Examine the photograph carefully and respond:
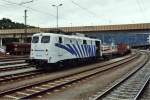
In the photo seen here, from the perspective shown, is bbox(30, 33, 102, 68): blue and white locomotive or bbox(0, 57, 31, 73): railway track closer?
bbox(30, 33, 102, 68): blue and white locomotive

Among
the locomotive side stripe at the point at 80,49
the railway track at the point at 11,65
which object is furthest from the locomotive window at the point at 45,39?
the railway track at the point at 11,65

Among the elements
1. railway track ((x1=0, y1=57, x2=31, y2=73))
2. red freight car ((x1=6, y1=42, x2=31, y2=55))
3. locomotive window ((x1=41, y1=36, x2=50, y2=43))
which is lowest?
railway track ((x1=0, y1=57, x2=31, y2=73))

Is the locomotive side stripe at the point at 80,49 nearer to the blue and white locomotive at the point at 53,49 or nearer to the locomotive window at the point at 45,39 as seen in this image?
the blue and white locomotive at the point at 53,49

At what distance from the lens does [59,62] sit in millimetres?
26953

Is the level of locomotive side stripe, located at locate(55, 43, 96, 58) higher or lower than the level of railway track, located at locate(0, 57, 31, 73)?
higher

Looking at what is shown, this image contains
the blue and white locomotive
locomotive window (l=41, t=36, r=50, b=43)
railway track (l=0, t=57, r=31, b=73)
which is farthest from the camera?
railway track (l=0, t=57, r=31, b=73)

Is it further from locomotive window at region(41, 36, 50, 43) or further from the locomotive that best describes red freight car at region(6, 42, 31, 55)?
locomotive window at region(41, 36, 50, 43)

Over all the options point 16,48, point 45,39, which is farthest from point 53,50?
point 16,48

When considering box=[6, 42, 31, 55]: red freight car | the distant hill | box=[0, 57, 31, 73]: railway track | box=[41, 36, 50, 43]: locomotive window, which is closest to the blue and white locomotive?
box=[41, 36, 50, 43]: locomotive window

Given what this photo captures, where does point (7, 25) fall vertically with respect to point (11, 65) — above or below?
above

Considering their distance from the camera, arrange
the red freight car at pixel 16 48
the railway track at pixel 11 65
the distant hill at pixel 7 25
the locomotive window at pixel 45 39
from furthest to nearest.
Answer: the distant hill at pixel 7 25 < the red freight car at pixel 16 48 < the railway track at pixel 11 65 < the locomotive window at pixel 45 39

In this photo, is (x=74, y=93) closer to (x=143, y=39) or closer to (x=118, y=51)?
(x=118, y=51)

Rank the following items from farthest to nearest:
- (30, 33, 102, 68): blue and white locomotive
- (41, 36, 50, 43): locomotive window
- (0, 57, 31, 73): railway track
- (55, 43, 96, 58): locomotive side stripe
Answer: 1. (55, 43, 96, 58): locomotive side stripe
2. (0, 57, 31, 73): railway track
3. (41, 36, 50, 43): locomotive window
4. (30, 33, 102, 68): blue and white locomotive

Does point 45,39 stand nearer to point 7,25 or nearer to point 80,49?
point 80,49
